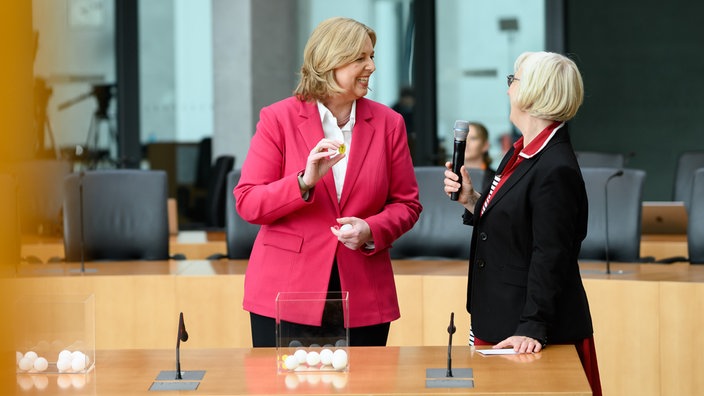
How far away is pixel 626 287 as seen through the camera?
3.50 m

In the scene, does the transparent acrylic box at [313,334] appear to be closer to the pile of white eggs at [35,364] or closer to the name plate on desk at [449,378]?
the name plate on desk at [449,378]

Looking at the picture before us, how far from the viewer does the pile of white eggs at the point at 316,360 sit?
196 centimetres

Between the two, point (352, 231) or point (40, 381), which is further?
point (352, 231)

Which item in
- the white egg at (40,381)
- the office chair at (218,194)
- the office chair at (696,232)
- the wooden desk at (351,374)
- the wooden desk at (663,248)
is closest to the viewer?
the wooden desk at (351,374)

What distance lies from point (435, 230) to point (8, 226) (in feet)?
13.8

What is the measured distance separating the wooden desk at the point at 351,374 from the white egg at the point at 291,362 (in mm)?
22

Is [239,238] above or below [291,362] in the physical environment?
below

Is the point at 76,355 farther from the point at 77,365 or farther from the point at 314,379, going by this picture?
the point at 314,379

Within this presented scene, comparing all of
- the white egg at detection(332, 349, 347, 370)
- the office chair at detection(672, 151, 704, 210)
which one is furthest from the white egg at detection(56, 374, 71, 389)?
the office chair at detection(672, 151, 704, 210)

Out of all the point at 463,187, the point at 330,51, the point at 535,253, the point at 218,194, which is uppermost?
the point at 330,51

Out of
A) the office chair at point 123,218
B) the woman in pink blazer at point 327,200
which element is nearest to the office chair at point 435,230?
the office chair at point 123,218

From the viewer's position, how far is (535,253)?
6.59ft

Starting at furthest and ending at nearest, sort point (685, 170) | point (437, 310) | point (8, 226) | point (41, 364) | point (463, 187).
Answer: point (685, 170) → point (437, 310) → point (463, 187) → point (41, 364) → point (8, 226)

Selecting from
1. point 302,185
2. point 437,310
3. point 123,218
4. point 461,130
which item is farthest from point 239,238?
point 461,130
